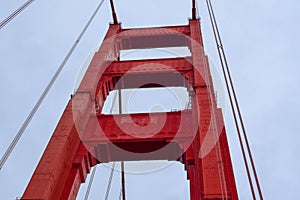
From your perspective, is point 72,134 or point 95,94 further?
point 95,94

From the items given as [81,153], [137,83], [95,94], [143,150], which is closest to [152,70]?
[137,83]

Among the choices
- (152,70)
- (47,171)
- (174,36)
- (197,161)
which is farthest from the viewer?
(174,36)

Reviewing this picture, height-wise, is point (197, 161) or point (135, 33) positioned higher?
point (135, 33)

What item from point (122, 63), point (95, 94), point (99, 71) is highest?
point (122, 63)

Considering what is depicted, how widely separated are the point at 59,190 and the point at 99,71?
4.29 meters

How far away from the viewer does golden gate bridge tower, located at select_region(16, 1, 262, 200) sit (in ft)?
29.3

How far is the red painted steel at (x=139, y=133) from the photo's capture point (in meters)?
8.92

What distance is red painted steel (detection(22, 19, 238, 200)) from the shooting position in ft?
29.3

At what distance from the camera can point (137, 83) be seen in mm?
13680

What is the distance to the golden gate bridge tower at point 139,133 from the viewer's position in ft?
29.3

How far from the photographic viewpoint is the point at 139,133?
35.3ft

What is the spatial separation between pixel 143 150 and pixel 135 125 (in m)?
0.62

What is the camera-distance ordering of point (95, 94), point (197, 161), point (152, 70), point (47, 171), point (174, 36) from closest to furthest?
point (47, 171)
point (197, 161)
point (95, 94)
point (152, 70)
point (174, 36)

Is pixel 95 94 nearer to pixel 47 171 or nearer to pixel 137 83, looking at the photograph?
pixel 137 83
